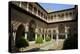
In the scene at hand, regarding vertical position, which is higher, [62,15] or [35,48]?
[62,15]

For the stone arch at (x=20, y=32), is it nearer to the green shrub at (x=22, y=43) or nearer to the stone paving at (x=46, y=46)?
the green shrub at (x=22, y=43)

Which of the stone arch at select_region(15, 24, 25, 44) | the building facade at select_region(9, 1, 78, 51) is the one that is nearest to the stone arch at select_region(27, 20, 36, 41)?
the building facade at select_region(9, 1, 78, 51)

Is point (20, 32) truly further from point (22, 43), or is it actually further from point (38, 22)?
point (38, 22)

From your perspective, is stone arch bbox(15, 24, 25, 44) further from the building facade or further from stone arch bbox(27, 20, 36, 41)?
stone arch bbox(27, 20, 36, 41)

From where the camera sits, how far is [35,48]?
8.66 feet

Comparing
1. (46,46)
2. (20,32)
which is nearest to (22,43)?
(20,32)

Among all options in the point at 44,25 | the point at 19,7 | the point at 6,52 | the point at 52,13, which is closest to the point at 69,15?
the point at 52,13

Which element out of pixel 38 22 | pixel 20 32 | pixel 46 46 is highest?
pixel 38 22

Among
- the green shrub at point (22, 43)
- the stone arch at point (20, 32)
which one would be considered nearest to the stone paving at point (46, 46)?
the green shrub at point (22, 43)

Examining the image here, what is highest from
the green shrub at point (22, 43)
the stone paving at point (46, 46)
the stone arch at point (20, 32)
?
the stone arch at point (20, 32)

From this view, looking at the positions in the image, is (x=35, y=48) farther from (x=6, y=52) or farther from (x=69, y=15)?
(x=69, y=15)

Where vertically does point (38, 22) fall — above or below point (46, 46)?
above

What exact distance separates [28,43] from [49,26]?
455 mm

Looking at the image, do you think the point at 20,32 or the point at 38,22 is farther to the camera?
the point at 38,22
